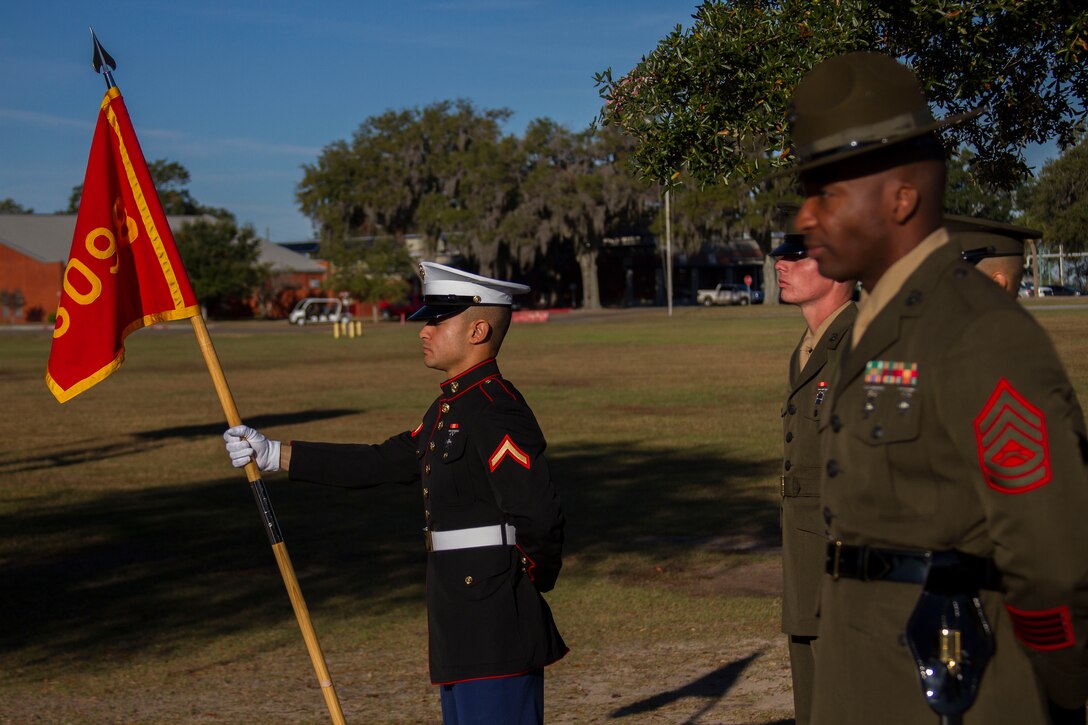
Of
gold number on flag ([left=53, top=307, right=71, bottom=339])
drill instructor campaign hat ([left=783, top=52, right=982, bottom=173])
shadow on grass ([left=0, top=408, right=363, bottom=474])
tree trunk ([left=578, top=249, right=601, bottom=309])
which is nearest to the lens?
drill instructor campaign hat ([left=783, top=52, right=982, bottom=173])

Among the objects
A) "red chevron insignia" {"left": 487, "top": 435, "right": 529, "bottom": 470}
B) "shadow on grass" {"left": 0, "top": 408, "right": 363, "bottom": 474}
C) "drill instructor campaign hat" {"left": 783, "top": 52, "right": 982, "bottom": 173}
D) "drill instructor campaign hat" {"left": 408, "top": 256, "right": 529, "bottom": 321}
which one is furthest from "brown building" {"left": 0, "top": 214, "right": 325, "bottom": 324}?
A: "drill instructor campaign hat" {"left": 783, "top": 52, "right": 982, "bottom": 173}

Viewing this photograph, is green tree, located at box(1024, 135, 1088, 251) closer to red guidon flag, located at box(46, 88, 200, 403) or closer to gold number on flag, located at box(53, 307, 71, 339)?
red guidon flag, located at box(46, 88, 200, 403)

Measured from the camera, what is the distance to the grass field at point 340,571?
6.86m

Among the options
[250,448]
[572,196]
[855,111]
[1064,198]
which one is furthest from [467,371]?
[572,196]

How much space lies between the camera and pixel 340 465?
4.81m

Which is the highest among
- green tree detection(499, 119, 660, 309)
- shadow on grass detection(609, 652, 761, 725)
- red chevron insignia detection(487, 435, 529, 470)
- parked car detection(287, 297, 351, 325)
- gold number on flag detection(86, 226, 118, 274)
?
green tree detection(499, 119, 660, 309)

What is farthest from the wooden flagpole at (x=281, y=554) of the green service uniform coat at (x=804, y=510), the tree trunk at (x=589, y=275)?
the tree trunk at (x=589, y=275)

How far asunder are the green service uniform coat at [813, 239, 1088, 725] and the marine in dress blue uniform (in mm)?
1502

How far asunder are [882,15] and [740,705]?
3.48 m

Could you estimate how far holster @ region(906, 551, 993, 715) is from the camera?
248 cm

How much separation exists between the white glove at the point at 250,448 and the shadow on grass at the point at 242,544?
10.6ft

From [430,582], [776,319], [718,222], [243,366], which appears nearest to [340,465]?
[430,582]

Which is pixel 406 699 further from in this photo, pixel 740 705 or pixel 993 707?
pixel 993 707

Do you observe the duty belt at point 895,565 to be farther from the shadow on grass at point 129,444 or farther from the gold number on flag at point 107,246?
the shadow on grass at point 129,444
